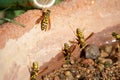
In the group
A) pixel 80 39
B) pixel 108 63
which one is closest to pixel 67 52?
pixel 80 39

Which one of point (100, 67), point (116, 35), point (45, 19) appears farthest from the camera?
point (116, 35)

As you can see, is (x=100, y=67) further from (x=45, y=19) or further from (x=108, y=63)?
(x=45, y=19)

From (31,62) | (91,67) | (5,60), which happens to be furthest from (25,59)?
(91,67)

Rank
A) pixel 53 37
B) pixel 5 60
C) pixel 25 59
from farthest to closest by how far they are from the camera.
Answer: pixel 53 37 < pixel 25 59 < pixel 5 60

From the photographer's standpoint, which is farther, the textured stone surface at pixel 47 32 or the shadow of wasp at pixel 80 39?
the shadow of wasp at pixel 80 39

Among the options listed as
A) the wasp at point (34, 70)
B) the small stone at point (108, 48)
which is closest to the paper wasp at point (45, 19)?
the wasp at point (34, 70)

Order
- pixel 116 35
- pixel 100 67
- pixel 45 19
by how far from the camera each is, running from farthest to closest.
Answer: pixel 116 35 < pixel 100 67 < pixel 45 19

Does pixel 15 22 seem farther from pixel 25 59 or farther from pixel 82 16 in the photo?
pixel 82 16

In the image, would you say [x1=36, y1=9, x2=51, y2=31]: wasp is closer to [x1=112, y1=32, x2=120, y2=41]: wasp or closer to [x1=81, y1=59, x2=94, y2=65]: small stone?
[x1=81, y1=59, x2=94, y2=65]: small stone

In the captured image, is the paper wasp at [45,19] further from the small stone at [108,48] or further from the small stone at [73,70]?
the small stone at [108,48]

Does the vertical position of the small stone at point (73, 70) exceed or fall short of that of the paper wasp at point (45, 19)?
it falls short

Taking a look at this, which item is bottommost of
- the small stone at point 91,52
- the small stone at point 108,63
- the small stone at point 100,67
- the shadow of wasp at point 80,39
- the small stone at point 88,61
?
the small stone at point 100,67
